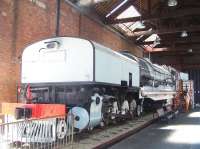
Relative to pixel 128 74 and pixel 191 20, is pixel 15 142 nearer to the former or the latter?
pixel 128 74

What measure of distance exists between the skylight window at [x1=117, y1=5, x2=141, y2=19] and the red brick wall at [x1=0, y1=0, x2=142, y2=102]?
5850mm

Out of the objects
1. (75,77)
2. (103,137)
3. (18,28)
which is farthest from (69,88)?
(18,28)

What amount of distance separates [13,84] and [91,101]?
343cm

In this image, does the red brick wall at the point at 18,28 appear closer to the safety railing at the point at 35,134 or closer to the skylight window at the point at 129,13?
the safety railing at the point at 35,134

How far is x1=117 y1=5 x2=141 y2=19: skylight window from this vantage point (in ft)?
68.3

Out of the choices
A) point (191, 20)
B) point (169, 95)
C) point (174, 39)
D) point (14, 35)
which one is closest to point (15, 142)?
point (14, 35)

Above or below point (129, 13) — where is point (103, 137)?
below

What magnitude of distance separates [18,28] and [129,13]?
37.3 ft

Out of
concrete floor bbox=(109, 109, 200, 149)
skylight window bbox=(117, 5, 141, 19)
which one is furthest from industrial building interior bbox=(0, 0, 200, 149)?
skylight window bbox=(117, 5, 141, 19)

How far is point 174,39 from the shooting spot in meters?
29.2

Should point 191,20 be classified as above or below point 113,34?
above

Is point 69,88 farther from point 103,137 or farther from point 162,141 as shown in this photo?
point 162,141

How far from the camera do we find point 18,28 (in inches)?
453

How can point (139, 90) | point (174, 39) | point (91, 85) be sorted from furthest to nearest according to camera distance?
point (174, 39)
point (139, 90)
point (91, 85)
